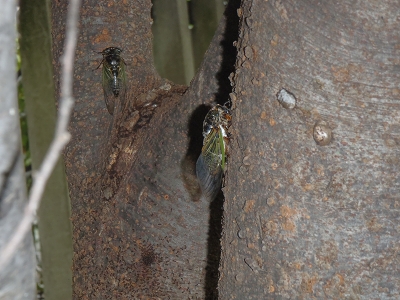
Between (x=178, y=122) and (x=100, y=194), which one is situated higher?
(x=178, y=122)

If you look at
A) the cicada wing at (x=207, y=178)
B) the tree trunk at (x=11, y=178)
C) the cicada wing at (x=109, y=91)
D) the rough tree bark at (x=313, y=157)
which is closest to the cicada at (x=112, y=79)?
the cicada wing at (x=109, y=91)

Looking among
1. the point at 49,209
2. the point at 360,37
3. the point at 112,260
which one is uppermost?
the point at 360,37

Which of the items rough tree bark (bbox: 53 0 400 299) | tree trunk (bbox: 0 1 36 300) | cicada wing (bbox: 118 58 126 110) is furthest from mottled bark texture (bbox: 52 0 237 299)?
tree trunk (bbox: 0 1 36 300)

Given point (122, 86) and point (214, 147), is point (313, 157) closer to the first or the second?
point (214, 147)

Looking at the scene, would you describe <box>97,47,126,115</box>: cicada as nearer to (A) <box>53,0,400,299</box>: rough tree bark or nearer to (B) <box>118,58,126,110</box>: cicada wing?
(B) <box>118,58,126,110</box>: cicada wing

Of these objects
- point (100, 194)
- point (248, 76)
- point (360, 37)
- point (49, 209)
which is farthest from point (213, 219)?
point (49, 209)

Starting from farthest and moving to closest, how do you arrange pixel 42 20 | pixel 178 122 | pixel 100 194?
pixel 42 20, pixel 100 194, pixel 178 122

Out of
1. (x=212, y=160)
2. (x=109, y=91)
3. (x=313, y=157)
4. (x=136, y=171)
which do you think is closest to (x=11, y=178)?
(x=313, y=157)

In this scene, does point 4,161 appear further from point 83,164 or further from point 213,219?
point 83,164
